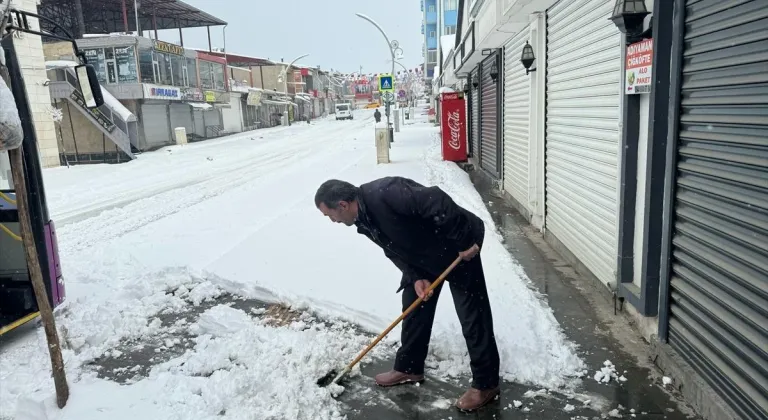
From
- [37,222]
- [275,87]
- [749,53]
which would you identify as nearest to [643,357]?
[749,53]

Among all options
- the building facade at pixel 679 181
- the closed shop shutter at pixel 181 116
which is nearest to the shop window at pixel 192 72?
the closed shop shutter at pixel 181 116

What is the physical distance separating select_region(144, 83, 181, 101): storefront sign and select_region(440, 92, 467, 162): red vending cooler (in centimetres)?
1928

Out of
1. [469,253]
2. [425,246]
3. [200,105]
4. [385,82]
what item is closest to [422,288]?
[425,246]

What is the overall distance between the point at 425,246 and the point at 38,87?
22.6 m

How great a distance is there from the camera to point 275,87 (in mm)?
65188

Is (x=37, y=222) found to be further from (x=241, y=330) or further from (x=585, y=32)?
(x=585, y=32)

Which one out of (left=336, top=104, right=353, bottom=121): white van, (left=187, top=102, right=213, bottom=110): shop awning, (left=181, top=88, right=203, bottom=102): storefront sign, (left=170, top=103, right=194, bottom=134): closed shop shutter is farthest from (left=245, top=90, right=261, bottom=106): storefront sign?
(left=170, top=103, right=194, bottom=134): closed shop shutter

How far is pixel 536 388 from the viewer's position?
3.81 meters

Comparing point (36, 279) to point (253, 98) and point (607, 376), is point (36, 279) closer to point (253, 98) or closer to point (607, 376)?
point (607, 376)

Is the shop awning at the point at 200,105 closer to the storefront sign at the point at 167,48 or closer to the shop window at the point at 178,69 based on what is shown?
the shop window at the point at 178,69

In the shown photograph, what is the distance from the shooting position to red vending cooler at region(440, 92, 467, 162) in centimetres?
1719

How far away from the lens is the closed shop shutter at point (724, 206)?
2.85 m

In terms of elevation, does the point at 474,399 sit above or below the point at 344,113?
below

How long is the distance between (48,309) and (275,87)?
64169 millimetres
